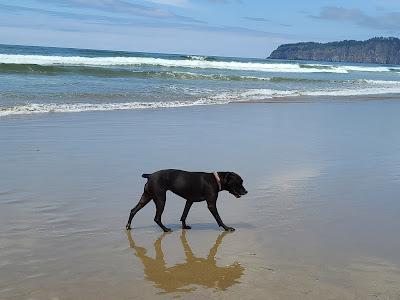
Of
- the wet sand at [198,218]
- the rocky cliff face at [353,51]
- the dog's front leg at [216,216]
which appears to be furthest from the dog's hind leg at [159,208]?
the rocky cliff face at [353,51]

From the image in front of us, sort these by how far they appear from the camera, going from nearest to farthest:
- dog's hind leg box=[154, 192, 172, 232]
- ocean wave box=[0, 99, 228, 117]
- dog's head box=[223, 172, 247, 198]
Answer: dog's hind leg box=[154, 192, 172, 232]
dog's head box=[223, 172, 247, 198]
ocean wave box=[0, 99, 228, 117]

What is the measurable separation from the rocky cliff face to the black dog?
588ft

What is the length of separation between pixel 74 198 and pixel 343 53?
184973mm

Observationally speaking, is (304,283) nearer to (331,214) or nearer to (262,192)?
(331,214)

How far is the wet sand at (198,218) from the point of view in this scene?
4.51m

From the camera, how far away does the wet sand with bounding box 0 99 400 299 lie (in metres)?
4.51

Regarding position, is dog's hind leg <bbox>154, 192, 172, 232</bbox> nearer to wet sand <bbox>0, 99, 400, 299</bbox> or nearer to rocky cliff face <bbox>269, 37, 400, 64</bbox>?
wet sand <bbox>0, 99, 400, 299</bbox>

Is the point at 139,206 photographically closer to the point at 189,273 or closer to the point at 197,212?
the point at 197,212

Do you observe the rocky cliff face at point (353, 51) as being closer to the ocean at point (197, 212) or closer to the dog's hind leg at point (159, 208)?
the ocean at point (197, 212)

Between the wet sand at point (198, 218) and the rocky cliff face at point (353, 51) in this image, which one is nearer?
the wet sand at point (198, 218)

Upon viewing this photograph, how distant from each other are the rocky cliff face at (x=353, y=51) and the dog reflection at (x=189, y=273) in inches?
7098

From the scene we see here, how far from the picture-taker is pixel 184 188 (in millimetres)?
6086

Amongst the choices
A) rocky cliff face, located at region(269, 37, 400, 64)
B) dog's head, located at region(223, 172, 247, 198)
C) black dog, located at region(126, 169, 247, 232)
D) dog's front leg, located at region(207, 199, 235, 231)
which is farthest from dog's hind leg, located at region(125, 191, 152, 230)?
rocky cliff face, located at region(269, 37, 400, 64)

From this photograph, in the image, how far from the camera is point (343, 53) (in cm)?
18350
